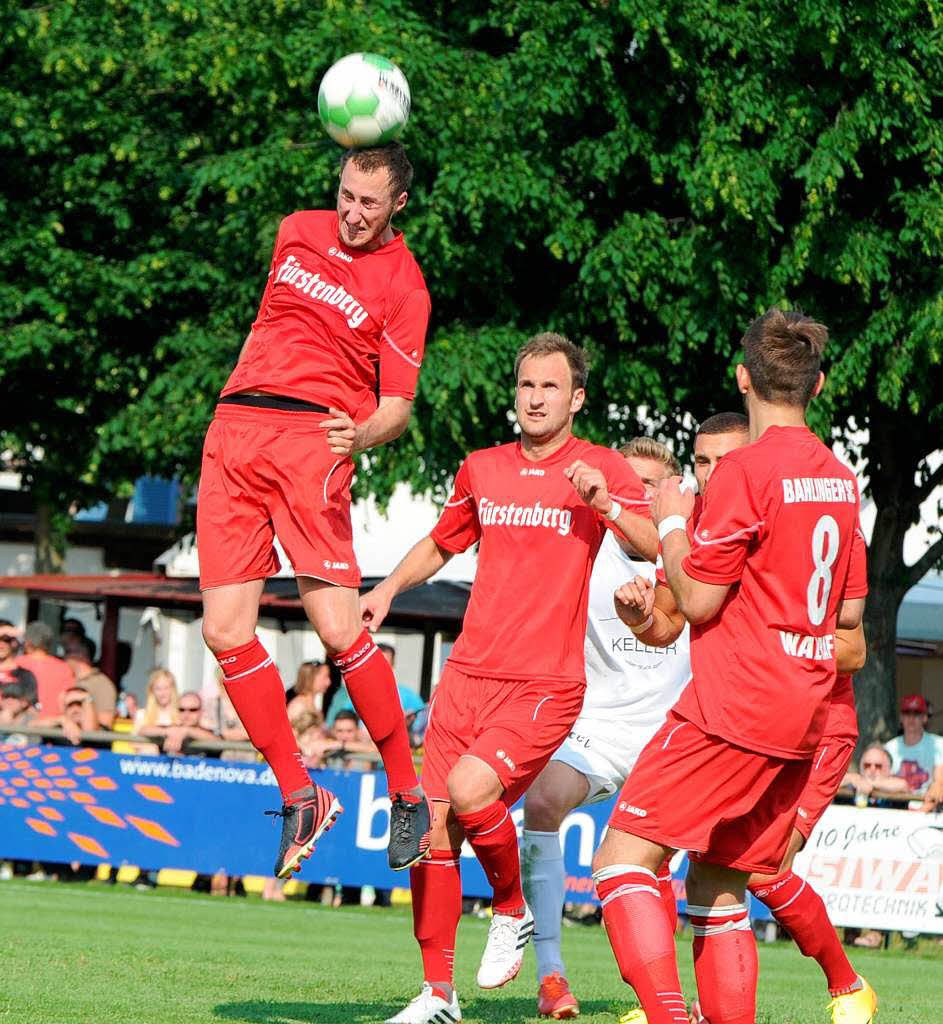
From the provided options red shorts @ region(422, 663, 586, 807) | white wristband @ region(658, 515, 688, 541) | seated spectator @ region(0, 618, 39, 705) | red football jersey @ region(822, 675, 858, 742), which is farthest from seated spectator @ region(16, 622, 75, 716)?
white wristband @ region(658, 515, 688, 541)

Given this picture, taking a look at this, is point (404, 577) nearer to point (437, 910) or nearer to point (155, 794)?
point (437, 910)

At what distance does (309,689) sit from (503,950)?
979 cm

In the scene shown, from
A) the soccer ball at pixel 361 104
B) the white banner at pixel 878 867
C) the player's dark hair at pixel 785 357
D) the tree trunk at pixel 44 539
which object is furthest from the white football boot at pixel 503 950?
the tree trunk at pixel 44 539

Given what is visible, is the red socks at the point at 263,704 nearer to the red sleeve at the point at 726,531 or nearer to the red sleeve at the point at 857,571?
the red sleeve at the point at 726,531

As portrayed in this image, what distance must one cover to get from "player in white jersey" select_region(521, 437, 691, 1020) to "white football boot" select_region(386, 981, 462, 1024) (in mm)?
974

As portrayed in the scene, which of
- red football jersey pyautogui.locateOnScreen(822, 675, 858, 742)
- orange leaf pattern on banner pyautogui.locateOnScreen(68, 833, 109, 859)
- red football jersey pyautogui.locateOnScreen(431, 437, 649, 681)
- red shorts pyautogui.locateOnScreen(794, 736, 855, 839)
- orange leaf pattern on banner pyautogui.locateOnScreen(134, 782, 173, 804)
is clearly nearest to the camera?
red football jersey pyautogui.locateOnScreen(431, 437, 649, 681)

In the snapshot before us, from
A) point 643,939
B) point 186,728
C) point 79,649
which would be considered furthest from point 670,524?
point 79,649

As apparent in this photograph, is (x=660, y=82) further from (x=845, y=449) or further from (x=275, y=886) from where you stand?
(x=275, y=886)

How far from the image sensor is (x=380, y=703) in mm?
7184

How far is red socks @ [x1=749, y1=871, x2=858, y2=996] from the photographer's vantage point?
292 inches

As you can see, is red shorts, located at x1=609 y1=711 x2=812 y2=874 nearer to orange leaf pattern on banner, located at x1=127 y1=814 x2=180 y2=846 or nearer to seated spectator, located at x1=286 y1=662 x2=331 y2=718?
orange leaf pattern on banner, located at x1=127 y1=814 x2=180 y2=846

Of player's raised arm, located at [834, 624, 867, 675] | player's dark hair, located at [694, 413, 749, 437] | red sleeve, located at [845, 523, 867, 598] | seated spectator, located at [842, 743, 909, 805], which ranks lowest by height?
seated spectator, located at [842, 743, 909, 805]

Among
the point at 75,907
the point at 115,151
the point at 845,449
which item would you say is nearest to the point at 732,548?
the point at 75,907

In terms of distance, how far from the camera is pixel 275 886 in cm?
1527
